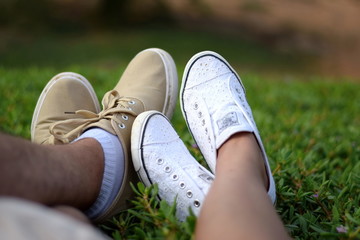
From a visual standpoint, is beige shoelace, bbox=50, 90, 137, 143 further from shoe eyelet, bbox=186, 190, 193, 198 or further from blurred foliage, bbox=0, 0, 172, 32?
blurred foliage, bbox=0, 0, 172, 32

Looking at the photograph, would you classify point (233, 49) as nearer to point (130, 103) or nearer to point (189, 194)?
point (130, 103)

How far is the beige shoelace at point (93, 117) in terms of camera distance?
1515 mm

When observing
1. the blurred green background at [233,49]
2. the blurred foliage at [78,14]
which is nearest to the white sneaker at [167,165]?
the blurred green background at [233,49]

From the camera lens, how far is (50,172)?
1.04 meters

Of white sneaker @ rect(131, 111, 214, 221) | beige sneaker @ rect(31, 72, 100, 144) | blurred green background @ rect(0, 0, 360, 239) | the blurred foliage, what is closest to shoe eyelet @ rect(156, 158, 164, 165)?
white sneaker @ rect(131, 111, 214, 221)

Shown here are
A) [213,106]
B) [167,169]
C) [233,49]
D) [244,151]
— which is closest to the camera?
[244,151]

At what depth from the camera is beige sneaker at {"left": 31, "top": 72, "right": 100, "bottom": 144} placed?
1846 millimetres

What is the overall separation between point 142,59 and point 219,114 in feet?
2.43

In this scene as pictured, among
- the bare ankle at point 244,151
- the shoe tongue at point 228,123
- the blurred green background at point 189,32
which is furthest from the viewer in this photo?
the blurred green background at point 189,32

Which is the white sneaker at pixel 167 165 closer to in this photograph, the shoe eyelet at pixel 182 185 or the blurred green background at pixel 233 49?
the shoe eyelet at pixel 182 185

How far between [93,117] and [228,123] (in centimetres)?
49

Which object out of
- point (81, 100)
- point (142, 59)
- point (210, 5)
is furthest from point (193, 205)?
point (210, 5)

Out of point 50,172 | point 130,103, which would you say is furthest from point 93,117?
point 50,172

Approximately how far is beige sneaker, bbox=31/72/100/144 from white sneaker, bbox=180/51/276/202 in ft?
1.45
